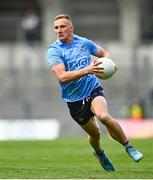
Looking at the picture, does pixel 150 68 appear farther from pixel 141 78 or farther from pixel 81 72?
pixel 81 72

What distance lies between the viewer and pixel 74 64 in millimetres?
15086

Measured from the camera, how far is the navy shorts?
594 inches

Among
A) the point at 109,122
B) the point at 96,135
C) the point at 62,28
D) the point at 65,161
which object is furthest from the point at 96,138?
the point at 65,161

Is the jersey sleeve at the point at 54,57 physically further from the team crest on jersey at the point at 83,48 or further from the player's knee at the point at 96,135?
the player's knee at the point at 96,135

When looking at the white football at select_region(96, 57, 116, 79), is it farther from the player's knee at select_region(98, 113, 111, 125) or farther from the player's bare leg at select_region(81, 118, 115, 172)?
the player's bare leg at select_region(81, 118, 115, 172)

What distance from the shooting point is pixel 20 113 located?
32438 millimetres

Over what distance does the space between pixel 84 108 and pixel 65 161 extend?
3.38 m

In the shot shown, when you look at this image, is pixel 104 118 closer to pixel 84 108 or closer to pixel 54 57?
pixel 84 108

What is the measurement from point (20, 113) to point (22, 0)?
10.7 metres

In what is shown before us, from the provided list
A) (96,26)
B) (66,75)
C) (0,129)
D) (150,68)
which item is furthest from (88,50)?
(96,26)

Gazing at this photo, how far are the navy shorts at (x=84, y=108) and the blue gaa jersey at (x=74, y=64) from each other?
6 centimetres

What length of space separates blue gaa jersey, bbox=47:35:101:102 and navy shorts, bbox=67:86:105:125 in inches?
2.4

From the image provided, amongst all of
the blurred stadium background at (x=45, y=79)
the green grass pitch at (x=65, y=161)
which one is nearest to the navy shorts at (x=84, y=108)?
the green grass pitch at (x=65, y=161)

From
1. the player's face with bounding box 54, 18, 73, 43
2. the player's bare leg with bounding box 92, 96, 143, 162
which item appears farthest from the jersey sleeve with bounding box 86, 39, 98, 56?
the player's bare leg with bounding box 92, 96, 143, 162
